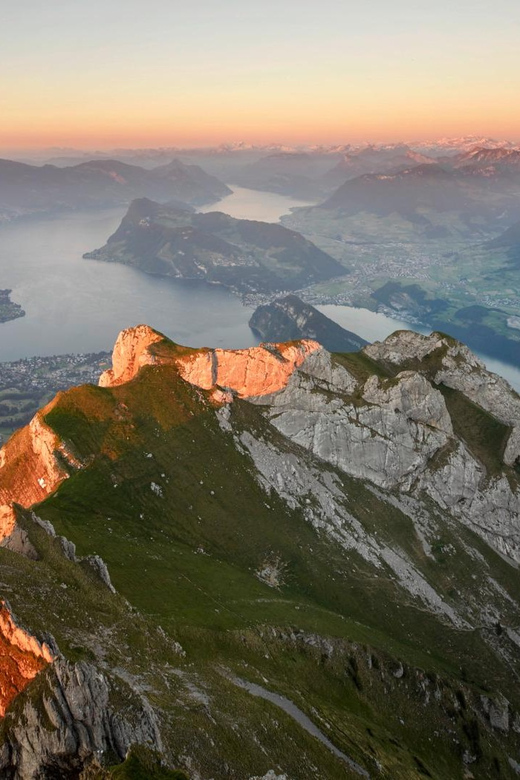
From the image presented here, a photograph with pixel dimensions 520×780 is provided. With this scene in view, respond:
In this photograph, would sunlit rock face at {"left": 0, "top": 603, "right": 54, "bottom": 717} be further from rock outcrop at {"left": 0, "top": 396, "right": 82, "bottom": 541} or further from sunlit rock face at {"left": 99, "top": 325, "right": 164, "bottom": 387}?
sunlit rock face at {"left": 99, "top": 325, "right": 164, "bottom": 387}

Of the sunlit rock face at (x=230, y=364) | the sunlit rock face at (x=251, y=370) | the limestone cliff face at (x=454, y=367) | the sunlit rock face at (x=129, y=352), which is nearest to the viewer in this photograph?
the sunlit rock face at (x=230, y=364)

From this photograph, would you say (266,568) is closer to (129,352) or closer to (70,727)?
(70,727)

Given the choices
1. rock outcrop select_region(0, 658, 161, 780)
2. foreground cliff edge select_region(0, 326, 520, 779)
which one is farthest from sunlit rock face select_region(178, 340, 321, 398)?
rock outcrop select_region(0, 658, 161, 780)

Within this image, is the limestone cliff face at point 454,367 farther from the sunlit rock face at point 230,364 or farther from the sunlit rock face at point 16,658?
the sunlit rock face at point 16,658

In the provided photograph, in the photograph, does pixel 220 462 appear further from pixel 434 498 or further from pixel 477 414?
pixel 477 414

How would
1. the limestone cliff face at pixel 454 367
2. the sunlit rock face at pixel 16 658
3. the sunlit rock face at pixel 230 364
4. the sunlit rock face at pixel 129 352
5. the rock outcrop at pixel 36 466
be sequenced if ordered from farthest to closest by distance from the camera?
the limestone cliff face at pixel 454 367
the sunlit rock face at pixel 129 352
the sunlit rock face at pixel 230 364
the rock outcrop at pixel 36 466
the sunlit rock face at pixel 16 658

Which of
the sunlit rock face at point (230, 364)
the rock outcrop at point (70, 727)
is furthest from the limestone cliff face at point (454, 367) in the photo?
the rock outcrop at point (70, 727)
